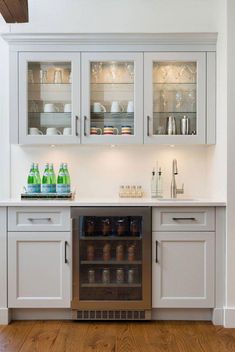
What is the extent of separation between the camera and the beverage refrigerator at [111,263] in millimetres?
2582

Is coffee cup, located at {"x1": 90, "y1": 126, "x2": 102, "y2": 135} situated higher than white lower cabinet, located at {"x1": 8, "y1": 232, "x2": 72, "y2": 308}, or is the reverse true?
coffee cup, located at {"x1": 90, "y1": 126, "x2": 102, "y2": 135}

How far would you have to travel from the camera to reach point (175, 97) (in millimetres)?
2975

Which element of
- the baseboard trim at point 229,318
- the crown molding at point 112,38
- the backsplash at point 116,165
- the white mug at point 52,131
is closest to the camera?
the baseboard trim at point 229,318

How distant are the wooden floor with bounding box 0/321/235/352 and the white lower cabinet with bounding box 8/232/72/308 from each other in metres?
0.18

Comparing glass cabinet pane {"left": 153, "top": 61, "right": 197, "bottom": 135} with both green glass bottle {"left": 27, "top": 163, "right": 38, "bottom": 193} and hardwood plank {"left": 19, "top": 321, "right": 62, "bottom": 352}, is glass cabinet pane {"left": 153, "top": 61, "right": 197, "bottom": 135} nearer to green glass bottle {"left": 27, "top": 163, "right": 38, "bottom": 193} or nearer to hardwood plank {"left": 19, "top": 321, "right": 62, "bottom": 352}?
green glass bottle {"left": 27, "top": 163, "right": 38, "bottom": 193}

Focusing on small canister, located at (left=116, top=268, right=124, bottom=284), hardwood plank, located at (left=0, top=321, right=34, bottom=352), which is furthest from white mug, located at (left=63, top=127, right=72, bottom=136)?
hardwood plank, located at (left=0, top=321, right=34, bottom=352)

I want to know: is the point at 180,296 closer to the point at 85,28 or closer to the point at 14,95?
the point at 14,95

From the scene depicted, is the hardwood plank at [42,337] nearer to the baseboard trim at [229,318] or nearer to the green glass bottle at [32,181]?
the green glass bottle at [32,181]

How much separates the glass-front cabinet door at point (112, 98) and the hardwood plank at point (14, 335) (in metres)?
1.51

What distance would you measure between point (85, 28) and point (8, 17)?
2.68 ft

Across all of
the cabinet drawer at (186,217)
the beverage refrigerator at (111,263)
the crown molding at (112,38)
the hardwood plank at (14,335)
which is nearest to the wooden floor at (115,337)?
the hardwood plank at (14,335)

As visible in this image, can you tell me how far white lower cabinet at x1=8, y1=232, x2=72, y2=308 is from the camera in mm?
2582

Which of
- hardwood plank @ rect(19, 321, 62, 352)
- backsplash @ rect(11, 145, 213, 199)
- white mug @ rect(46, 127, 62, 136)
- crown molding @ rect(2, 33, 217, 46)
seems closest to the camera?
hardwood plank @ rect(19, 321, 62, 352)

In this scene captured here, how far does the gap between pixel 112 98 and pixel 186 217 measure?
1.21m
